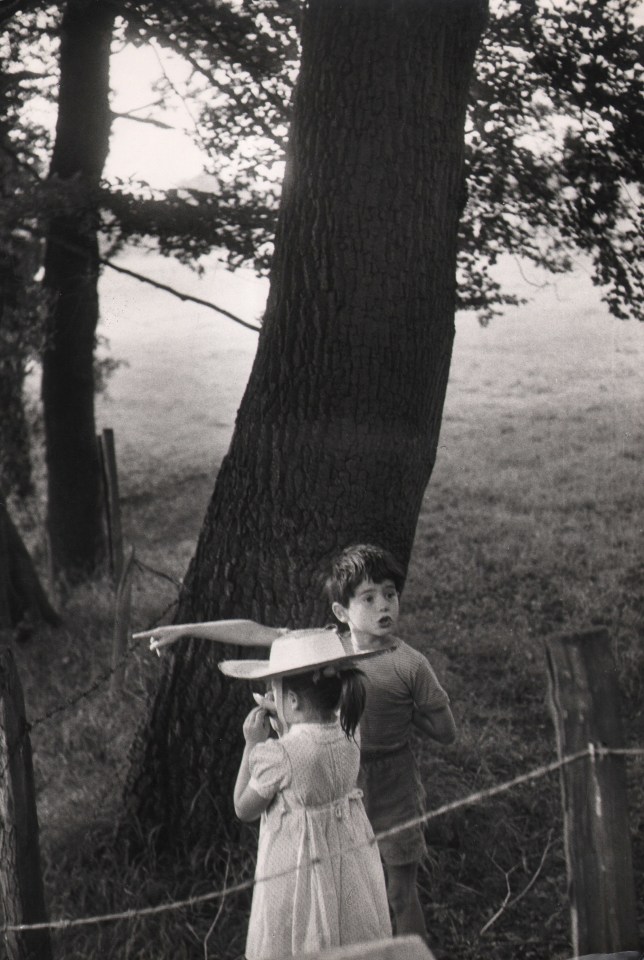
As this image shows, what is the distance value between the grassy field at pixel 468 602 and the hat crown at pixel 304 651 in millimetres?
1508

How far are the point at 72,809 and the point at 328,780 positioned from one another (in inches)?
117

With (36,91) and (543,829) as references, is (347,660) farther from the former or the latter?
(36,91)

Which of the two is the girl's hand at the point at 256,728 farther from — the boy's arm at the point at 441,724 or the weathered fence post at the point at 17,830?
the weathered fence post at the point at 17,830

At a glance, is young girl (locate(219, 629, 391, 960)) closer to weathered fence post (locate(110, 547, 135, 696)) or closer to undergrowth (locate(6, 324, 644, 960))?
undergrowth (locate(6, 324, 644, 960))

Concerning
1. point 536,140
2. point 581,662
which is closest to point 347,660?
point 581,662

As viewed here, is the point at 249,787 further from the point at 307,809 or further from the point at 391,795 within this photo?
the point at 391,795

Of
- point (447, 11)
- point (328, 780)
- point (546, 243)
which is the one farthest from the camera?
point (546, 243)

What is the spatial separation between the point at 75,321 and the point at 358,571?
8.83 m

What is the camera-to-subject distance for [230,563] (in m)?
4.70

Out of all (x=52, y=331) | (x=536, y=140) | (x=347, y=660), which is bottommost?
(x=347, y=660)

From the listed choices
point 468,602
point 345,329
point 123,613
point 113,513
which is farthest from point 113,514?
point 345,329

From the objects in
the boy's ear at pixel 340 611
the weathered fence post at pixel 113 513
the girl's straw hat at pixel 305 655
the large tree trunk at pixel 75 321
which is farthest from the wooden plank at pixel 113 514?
the girl's straw hat at pixel 305 655

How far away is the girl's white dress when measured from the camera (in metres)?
2.90

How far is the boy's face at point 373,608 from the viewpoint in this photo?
3.33m
